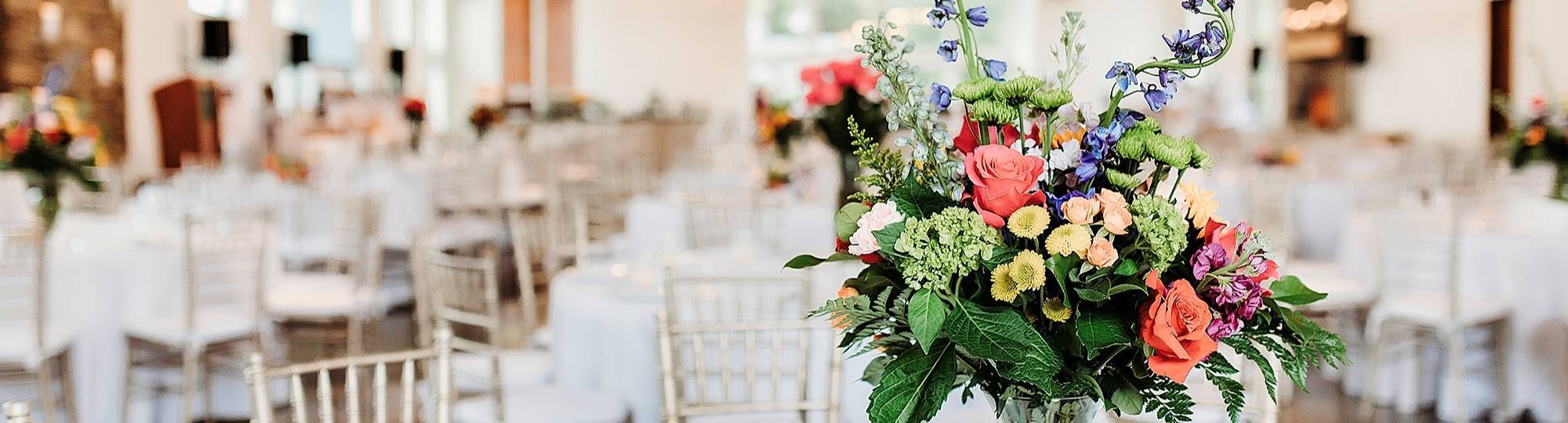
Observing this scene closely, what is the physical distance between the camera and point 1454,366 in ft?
14.3

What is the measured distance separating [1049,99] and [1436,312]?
3.71 metres

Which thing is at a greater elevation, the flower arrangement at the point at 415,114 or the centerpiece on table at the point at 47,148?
the flower arrangement at the point at 415,114

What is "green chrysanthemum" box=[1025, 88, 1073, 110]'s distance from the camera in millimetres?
1277

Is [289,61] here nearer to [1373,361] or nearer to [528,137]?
[528,137]

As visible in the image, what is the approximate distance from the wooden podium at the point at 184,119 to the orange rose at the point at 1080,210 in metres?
10.3

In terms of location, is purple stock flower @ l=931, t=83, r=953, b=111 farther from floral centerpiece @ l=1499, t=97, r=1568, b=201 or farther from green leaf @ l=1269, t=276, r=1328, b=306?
floral centerpiece @ l=1499, t=97, r=1568, b=201

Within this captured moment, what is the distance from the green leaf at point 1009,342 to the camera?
1222 millimetres

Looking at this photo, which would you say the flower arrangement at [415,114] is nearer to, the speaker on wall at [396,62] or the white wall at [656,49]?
the speaker on wall at [396,62]

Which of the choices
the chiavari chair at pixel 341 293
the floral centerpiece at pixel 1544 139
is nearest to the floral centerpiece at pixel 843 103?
the chiavari chair at pixel 341 293

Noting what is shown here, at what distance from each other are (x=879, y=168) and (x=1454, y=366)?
370cm

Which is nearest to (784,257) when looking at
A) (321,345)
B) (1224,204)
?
(321,345)

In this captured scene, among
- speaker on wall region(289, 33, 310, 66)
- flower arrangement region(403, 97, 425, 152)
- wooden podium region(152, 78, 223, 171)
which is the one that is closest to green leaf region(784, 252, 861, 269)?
flower arrangement region(403, 97, 425, 152)

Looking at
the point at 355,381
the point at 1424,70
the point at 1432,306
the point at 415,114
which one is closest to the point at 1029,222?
the point at 355,381

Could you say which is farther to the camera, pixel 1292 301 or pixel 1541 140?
pixel 1541 140
